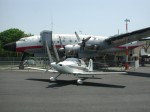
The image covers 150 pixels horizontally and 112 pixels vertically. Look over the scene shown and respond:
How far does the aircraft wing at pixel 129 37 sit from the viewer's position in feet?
82.4

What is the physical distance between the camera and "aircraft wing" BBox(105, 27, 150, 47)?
25.1 metres

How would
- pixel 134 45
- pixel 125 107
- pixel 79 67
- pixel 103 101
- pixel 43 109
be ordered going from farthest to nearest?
pixel 134 45 < pixel 79 67 < pixel 103 101 < pixel 125 107 < pixel 43 109

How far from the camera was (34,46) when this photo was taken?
1271 inches

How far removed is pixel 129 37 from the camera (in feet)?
91.0

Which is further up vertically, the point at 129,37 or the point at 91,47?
the point at 129,37

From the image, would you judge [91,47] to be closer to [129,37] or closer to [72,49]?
[72,49]

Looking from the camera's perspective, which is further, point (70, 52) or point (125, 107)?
point (70, 52)

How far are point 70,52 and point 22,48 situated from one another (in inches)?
265

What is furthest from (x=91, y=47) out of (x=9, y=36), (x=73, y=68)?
(x=9, y=36)

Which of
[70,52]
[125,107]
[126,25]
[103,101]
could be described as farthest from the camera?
[126,25]

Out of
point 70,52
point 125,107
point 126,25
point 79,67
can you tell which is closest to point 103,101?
point 125,107

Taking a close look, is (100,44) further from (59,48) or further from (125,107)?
(125,107)

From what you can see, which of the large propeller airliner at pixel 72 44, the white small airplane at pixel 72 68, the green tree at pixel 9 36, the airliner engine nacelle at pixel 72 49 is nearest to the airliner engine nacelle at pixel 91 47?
the large propeller airliner at pixel 72 44

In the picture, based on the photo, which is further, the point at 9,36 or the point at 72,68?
the point at 9,36
